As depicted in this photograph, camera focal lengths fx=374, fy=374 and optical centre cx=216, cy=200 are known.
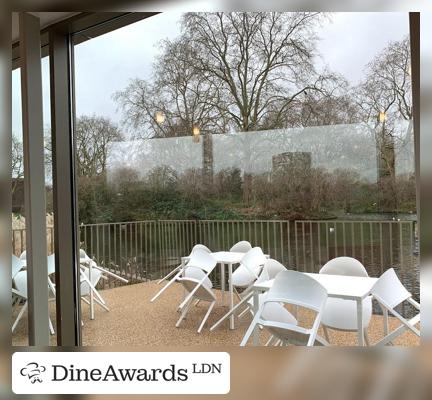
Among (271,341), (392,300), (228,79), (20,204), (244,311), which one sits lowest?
(271,341)

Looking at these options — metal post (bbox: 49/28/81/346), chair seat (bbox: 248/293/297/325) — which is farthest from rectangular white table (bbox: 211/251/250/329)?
metal post (bbox: 49/28/81/346)

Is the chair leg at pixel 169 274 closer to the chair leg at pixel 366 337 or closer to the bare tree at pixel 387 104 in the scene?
the chair leg at pixel 366 337

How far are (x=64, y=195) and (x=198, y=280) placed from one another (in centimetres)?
105

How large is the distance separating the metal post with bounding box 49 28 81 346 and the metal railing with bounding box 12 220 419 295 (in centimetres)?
10

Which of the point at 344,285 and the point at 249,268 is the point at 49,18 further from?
the point at 344,285

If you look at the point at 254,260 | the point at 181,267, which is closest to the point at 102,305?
the point at 181,267

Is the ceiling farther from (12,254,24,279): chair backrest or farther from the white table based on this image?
the white table

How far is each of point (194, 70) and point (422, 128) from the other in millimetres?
1603

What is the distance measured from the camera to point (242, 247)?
102 inches

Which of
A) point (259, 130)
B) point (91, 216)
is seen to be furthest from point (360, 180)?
point (91, 216)

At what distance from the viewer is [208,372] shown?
5.66 feet

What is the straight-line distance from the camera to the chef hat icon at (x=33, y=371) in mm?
1687

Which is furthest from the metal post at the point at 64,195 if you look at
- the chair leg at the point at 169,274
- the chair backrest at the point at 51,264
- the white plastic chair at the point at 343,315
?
the white plastic chair at the point at 343,315

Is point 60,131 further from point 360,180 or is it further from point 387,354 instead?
point 387,354
